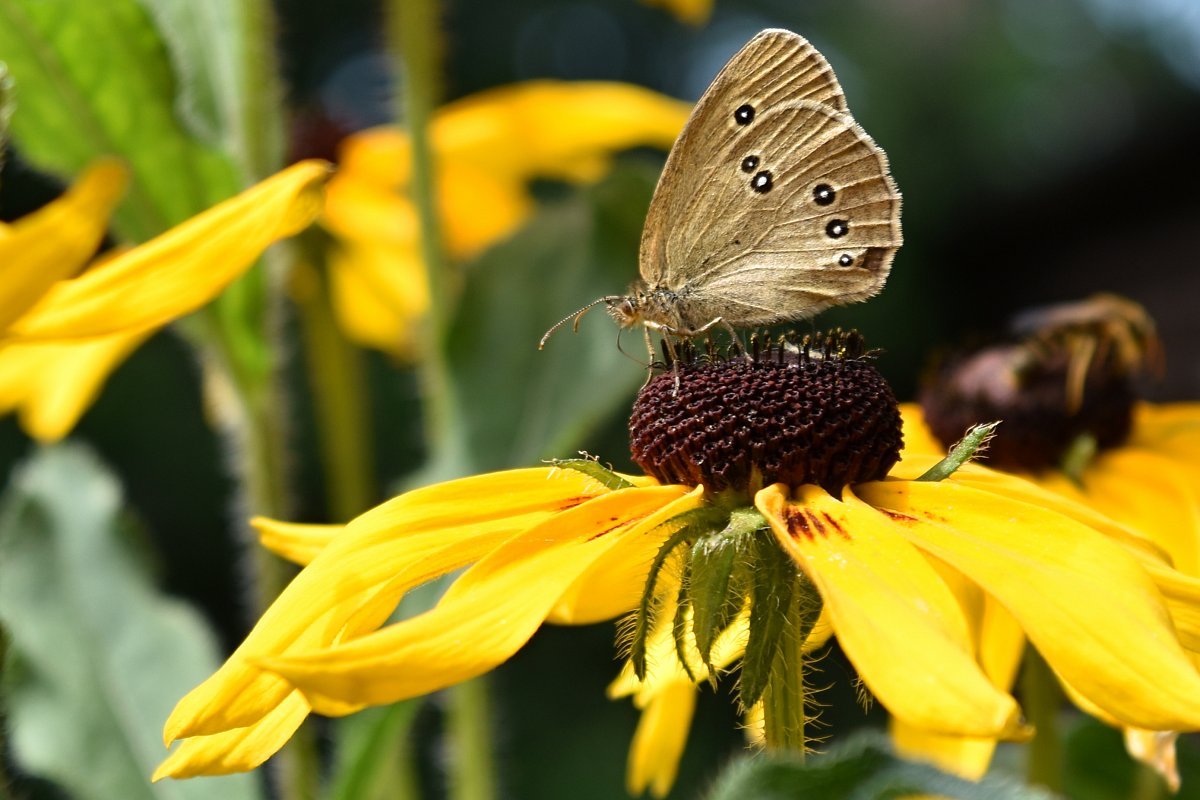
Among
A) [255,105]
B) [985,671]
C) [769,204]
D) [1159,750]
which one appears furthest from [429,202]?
[1159,750]

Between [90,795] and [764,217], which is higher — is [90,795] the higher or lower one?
the lower one

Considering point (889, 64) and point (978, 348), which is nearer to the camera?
point (978, 348)

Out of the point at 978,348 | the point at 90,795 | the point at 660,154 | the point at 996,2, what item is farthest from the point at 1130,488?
the point at 996,2

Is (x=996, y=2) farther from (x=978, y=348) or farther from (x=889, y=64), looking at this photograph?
(x=978, y=348)

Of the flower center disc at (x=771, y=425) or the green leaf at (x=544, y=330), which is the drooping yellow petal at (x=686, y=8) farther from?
the flower center disc at (x=771, y=425)

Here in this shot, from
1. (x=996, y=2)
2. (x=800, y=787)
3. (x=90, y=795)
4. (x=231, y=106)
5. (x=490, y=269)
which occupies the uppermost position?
(x=231, y=106)

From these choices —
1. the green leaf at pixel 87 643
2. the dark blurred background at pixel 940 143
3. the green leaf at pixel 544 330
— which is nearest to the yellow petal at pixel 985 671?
the green leaf at pixel 544 330
